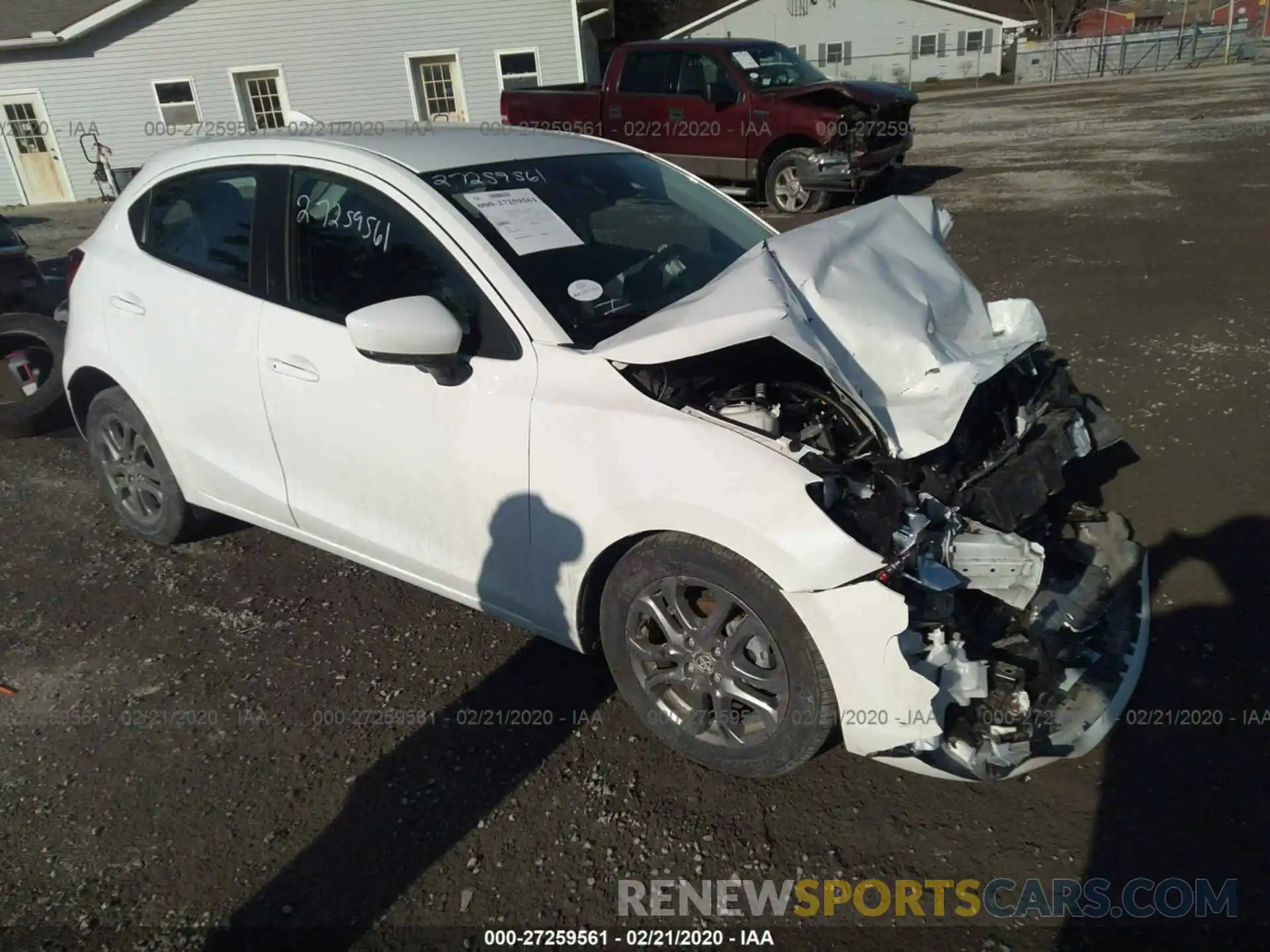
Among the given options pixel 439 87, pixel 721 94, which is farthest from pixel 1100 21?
pixel 721 94

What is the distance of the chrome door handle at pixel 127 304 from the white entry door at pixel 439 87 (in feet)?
64.3

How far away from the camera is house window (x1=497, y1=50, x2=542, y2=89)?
2177 centimetres

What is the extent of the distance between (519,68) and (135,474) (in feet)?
66.5

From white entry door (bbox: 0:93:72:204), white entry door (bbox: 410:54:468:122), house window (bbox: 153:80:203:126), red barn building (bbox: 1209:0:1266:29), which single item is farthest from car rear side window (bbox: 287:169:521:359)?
red barn building (bbox: 1209:0:1266:29)

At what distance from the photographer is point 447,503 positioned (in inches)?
119

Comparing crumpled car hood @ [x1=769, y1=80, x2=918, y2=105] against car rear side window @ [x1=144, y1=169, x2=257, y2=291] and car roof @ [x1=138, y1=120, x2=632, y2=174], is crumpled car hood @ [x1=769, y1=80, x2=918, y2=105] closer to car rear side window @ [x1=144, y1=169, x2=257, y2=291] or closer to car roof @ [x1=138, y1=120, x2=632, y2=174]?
car roof @ [x1=138, y1=120, x2=632, y2=174]

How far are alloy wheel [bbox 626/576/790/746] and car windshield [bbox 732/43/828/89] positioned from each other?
1067cm

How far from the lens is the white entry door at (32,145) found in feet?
70.1

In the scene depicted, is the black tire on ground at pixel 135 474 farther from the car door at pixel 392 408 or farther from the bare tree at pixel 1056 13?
the bare tree at pixel 1056 13

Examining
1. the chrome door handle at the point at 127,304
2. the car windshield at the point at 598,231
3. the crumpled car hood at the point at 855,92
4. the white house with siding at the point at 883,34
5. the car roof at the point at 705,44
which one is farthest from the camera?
the white house with siding at the point at 883,34

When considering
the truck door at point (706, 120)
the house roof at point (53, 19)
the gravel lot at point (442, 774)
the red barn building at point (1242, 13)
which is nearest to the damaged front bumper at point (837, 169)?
the truck door at point (706, 120)

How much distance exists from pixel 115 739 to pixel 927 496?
283cm

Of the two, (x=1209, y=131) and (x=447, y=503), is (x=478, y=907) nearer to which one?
(x=447, y=503)

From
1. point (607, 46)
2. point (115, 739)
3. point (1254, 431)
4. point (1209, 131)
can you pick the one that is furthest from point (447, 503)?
point (607, 46)
